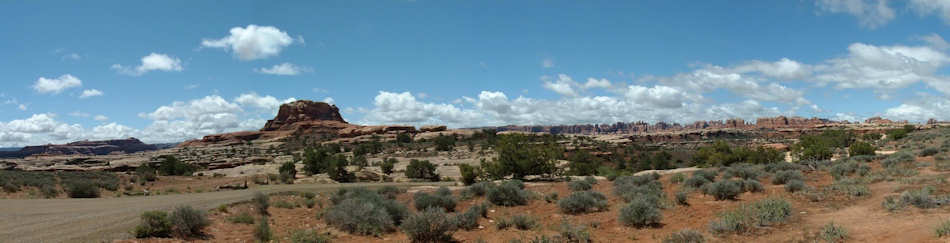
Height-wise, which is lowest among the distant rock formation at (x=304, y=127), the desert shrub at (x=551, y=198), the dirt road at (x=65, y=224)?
the desert shrub at (x=551, y=198)

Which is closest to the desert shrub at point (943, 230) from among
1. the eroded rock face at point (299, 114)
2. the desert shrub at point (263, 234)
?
the desert shrub at point (263, 234)

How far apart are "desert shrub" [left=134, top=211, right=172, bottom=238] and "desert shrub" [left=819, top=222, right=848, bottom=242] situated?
47.7ft

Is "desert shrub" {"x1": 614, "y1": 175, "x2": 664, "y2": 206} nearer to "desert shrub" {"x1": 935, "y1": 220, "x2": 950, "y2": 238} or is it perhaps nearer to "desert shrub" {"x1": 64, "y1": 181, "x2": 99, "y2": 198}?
"desert shrub" {"x1": 935, "y1": 220, "x2": 950, "y2": 238}

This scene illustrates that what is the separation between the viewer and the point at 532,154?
29.8 metres

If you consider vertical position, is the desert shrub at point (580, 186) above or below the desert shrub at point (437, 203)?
below

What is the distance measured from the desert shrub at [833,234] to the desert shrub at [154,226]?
14539mm

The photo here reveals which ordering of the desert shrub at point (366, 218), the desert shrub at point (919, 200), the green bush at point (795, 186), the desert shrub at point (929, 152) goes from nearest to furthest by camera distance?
the desert shrub at point (919, 200) → the desert shrub at point (366, 218) → the green bush at point (795, 186) → the desert shrub at point (929, 152)

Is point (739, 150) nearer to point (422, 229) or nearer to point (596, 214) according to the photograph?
point (596, 214)

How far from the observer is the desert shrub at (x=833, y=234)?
8461 mm

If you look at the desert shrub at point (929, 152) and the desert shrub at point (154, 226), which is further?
the desert shrub at point (929, 152)

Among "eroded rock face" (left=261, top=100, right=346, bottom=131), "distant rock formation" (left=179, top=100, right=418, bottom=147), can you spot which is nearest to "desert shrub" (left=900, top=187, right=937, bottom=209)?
"distant rock formation" (left=179, top=100, right=418, bottom=147)

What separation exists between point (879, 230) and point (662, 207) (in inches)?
237

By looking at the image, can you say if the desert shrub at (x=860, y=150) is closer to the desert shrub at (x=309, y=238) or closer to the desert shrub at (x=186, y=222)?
the desert shrub at (x=309, y=238)

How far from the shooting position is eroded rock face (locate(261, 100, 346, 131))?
429 ft
